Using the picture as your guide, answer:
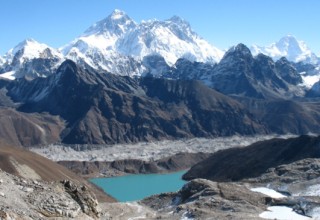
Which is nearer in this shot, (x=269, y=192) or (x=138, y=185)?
(x=269, y=192)

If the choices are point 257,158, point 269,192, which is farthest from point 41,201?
point 257,158

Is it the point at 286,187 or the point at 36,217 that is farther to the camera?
the point at 286,187

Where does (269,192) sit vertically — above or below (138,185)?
above

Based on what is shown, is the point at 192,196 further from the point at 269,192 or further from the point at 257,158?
the point at 257,158

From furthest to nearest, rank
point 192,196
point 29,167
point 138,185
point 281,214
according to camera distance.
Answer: point 138,185, point 29,167, point 192,196, point 281,214

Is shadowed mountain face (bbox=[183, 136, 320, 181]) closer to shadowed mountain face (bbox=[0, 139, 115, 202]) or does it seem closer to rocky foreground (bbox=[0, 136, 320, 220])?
rocky foreground (bbox=[0, 136, 320, 220])

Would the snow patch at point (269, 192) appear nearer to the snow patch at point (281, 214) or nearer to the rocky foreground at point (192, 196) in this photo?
the rocky foreground at point (192, 196)

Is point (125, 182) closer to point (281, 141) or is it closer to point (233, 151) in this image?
point (233, 151)

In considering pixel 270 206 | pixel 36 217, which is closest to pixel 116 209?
pixel 270 206
